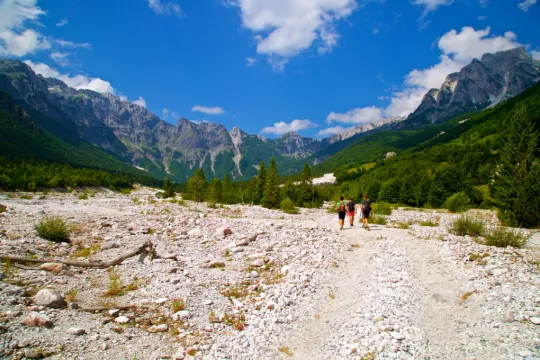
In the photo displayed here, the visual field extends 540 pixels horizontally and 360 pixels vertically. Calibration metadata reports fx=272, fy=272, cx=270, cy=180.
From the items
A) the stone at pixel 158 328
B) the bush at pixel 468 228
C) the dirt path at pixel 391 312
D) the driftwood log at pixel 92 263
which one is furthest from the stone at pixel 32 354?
the bush at pixel 468 228

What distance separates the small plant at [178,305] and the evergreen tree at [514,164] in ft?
106

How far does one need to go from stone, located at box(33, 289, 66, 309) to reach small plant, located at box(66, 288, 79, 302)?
2.10ft

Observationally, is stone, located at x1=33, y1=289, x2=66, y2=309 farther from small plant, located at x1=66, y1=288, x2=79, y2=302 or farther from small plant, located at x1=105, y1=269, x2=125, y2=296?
small plant, located at x1=105, y1=269, x2=125, y2=296

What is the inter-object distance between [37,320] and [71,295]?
231 centimetres

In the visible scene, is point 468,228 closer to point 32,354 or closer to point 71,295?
point 71,295

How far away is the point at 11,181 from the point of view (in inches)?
2768

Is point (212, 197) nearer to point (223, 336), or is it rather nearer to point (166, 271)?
point (166, 271)

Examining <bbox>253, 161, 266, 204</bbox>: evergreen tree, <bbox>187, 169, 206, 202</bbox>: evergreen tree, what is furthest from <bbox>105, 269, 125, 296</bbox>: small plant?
<bbox>187, 169, 206, 202</bbox>: evergreen tree

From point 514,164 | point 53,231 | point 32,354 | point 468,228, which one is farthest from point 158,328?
point 514,164

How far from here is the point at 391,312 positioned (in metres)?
8.38

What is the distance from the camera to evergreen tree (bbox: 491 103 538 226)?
28.3m

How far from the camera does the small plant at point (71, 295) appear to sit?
28.0 ft

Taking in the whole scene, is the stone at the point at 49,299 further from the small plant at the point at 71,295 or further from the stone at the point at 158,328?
the stone at the point at 158,328

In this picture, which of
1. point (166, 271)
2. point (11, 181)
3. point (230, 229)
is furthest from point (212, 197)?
point (166, 271)
